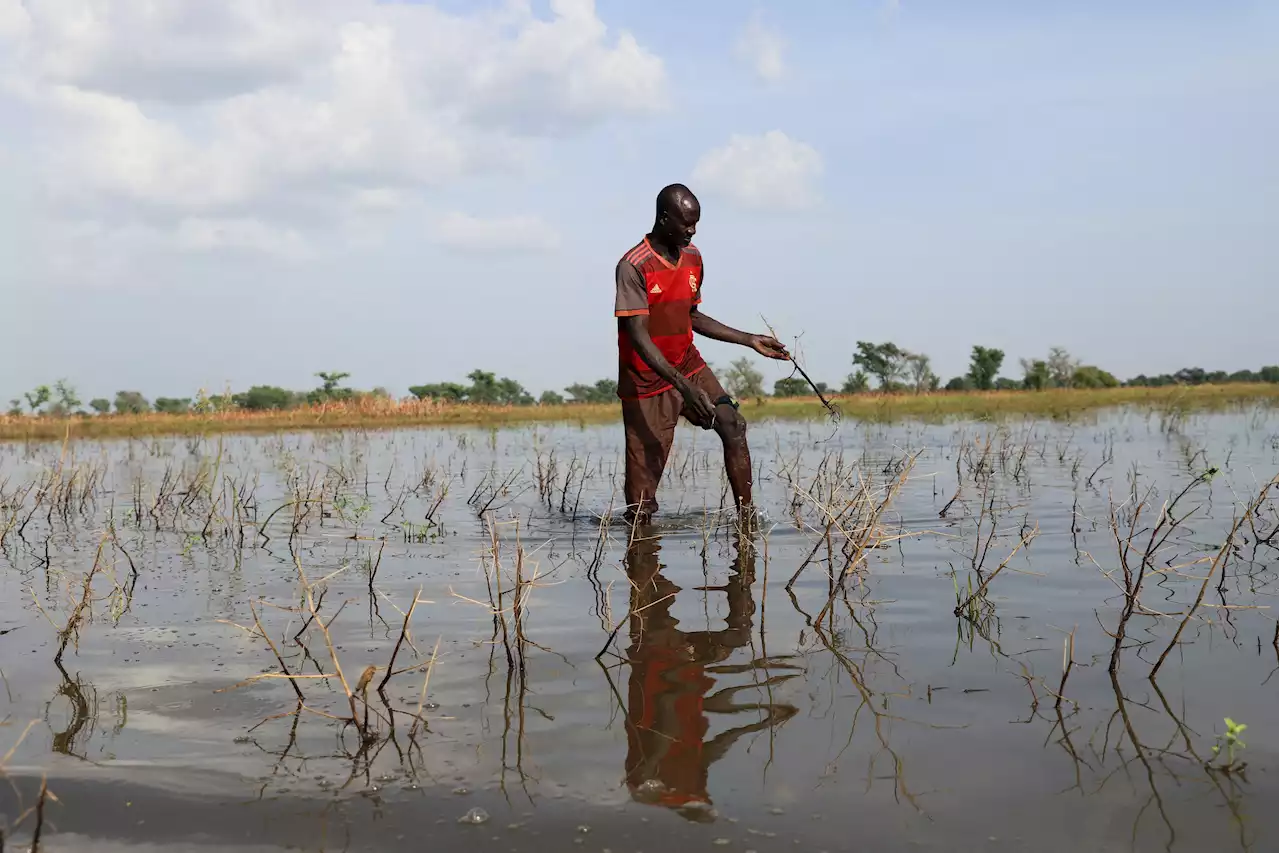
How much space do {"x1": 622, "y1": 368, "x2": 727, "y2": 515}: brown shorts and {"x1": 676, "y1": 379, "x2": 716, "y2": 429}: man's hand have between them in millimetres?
259

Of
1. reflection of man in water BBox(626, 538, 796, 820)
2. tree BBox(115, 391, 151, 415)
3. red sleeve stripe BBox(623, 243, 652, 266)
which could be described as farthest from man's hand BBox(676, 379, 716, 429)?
tree BBox(115, 391, 151, 415)

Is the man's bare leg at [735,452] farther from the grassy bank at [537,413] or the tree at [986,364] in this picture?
the tree at [986,364]

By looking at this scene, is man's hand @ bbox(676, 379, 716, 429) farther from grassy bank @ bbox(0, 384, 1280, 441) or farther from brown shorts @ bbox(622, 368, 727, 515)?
grassy bank @ bbox(0, 384, 1280, 441)

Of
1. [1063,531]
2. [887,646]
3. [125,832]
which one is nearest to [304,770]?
[125,832]

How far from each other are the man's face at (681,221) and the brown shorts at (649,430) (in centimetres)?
99

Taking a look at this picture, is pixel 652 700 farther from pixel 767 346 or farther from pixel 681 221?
pixel 767 346

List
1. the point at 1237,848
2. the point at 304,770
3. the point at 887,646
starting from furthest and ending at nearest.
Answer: the point at 887,646, the point at 304,770, the point at 1237,848

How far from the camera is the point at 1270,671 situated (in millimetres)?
3105

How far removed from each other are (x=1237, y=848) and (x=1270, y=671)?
53.2 inches

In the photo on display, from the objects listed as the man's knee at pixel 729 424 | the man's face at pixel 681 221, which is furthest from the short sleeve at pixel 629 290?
the man's knee at pixel 729 424

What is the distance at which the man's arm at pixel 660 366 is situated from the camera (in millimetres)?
6121

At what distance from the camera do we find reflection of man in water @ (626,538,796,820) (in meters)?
2.37

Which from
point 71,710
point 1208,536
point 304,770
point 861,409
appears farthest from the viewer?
point 861,409

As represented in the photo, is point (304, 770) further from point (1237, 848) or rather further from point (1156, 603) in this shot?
point (1156, 603)
